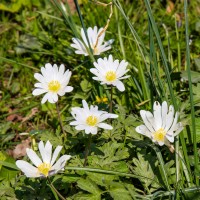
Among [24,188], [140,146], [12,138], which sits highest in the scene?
[12,138]


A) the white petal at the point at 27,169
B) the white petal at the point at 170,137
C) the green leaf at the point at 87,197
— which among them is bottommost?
the green leaf at the point at 87,197

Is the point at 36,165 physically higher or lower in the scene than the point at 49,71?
lower

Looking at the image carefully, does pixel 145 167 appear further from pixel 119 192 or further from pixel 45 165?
pixel 45 165

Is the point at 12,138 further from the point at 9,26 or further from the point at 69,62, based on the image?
the point at 9,26

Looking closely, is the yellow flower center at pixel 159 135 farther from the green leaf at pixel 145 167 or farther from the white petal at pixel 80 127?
the white petal at pixel 80 127

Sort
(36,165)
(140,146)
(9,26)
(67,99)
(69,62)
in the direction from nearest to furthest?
(36,165) < (140,146) < (67,99) < (69,62) < (9,26)

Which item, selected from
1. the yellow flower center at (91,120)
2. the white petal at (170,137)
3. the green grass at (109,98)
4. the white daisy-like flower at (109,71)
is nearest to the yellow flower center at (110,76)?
the white daisy-like flower at (109,71)

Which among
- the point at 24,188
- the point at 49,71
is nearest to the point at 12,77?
the point at 49,71
